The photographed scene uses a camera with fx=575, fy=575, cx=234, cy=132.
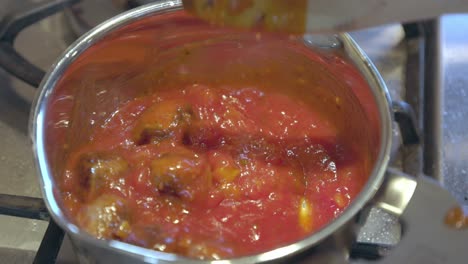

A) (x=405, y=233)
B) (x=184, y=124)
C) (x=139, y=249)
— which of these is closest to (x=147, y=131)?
(x=184, y=124)

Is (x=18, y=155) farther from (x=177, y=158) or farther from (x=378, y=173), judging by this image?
(x=378, y=173)

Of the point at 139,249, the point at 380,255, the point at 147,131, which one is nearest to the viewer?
the point at 139,249

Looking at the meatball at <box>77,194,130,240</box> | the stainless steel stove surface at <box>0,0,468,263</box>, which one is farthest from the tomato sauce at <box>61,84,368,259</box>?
the stainless steel stove surface at <box>0,0,468,263</box>

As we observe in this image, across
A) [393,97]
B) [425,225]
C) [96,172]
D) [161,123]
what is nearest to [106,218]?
[96,172]

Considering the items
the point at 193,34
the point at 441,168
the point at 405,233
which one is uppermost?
the point at 193,34

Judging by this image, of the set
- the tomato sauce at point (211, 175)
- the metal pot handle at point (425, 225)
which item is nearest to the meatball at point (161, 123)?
the tomato sauce at point (211, 175)

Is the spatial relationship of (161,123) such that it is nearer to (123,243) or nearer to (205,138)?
(205,138)

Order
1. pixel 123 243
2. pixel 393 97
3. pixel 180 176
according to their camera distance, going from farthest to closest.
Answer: pixel 393 97 < pixel 180 176 < pixel 123 243

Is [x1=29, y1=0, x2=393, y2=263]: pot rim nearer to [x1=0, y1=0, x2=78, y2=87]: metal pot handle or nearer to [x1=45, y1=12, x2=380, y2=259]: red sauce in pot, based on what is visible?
[x1=45, y1=12, x2=380, y2=259]: red sauce in pot
